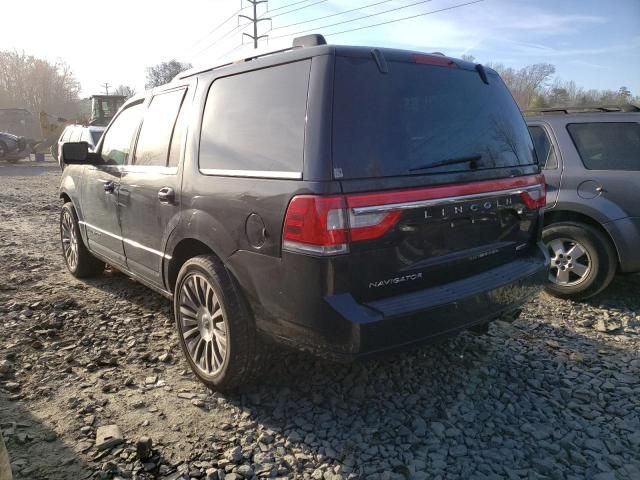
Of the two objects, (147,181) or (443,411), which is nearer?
(443,411)

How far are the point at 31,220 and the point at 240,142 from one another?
801 cm

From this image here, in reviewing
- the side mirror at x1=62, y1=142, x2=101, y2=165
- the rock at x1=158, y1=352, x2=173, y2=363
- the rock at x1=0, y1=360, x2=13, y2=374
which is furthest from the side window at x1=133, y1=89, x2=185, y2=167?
the rock at x1=0, y1=360, x2=13, y2=374

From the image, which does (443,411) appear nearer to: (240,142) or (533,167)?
(533,167)

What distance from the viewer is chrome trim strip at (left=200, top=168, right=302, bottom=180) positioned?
2.29m

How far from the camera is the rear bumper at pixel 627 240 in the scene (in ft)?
13.8

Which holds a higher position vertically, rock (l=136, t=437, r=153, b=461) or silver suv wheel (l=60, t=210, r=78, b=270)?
silver suv wheel (l=60, t=210, r=78, b=270)

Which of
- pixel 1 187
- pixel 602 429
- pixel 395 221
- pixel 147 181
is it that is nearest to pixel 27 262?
pixel 147 181

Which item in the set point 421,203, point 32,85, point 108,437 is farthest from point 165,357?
point 32,85

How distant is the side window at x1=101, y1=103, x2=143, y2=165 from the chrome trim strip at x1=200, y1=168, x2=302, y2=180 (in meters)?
1.47

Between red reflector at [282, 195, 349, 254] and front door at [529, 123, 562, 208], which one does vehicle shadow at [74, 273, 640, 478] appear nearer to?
red reflector at [282, 195, 349, 254]

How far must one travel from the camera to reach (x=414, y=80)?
2.50 metres

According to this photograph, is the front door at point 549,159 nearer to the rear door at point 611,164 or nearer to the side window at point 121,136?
the rear door at point 611,164

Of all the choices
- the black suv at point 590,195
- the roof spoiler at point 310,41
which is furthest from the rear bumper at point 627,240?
the roof spoiler at point 310,41

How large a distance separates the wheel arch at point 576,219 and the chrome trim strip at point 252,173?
3457 mm
